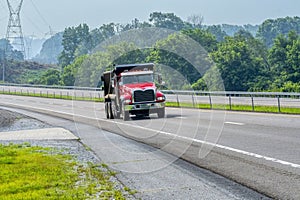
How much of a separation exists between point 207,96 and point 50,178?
33587 mm

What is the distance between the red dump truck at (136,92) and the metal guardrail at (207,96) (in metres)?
7.07

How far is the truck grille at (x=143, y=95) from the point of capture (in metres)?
28.8

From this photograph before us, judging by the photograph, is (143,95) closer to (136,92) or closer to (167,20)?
(136,92)

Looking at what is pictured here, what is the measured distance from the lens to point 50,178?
1111cm

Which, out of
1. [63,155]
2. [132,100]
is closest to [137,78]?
[132,100]

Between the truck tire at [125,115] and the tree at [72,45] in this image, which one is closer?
the truck tire at [125,115]

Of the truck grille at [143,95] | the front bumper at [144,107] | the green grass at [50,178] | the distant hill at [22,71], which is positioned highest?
the distant hill at [22,71]

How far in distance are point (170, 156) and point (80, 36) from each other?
189 m

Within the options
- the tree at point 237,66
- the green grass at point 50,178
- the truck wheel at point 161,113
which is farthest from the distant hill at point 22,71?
the green grass at point 50,178

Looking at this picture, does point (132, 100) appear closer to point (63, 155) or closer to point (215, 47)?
point (63, 155)

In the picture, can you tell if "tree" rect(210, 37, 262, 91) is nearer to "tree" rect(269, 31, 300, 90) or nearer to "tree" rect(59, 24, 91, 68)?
"tree" rect(269, 31, 300, 90)

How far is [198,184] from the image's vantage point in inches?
382

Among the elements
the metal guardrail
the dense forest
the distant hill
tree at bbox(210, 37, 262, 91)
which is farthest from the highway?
the distant hill

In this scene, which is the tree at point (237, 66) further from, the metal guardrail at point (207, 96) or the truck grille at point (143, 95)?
the truck grille at point (143, 95)
